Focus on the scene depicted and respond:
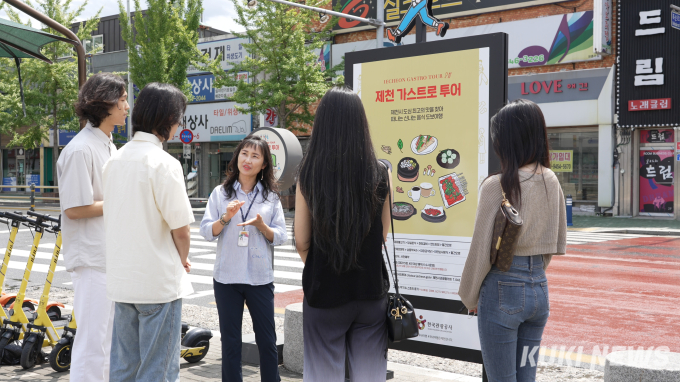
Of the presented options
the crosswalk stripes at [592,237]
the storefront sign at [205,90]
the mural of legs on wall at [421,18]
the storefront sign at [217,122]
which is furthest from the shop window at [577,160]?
the mural of legs on wall at [421,18]

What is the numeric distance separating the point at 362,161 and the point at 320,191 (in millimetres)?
227

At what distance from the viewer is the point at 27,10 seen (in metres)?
5.36

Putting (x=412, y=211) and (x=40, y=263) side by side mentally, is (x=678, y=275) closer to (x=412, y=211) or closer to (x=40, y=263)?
(x=412, y=211)

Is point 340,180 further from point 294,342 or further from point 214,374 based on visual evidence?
point 214,374

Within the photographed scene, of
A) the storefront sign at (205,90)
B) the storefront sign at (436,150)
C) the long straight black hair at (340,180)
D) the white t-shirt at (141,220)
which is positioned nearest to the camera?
the long straight black hair at (340,180)

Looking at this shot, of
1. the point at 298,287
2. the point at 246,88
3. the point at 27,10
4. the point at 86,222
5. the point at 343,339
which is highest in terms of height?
the point at 246,88

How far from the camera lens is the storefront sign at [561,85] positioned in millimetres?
22000

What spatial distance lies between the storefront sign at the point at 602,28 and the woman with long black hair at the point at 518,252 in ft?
68.0

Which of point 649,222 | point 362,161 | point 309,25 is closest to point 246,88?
point 309,25

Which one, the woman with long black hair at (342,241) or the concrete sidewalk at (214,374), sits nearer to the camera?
the woman with long black hair at (342,241)

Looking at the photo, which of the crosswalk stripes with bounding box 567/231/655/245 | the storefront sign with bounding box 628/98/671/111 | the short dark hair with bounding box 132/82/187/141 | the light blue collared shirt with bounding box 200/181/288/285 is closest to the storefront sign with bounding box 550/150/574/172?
the storefront sign with bounding box 628/98/671/111

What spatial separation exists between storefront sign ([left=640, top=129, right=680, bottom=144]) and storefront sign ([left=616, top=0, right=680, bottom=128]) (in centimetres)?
59

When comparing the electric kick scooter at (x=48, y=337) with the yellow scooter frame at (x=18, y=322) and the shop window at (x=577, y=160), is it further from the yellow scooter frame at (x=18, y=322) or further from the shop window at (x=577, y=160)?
the shop window at (x=577, y=160)

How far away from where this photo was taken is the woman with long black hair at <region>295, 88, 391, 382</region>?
2596mm
